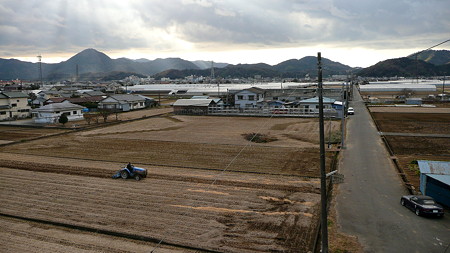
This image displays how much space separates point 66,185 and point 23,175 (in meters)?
3.32

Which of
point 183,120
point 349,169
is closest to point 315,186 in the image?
point 349,169

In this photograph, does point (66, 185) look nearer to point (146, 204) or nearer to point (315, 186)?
point (146, 204)

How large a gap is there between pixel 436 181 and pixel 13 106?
43.3 meters

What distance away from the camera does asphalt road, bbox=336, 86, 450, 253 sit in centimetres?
851

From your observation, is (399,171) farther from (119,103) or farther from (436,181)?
(119,103)

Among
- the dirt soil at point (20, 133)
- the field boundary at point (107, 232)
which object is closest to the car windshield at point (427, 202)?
the field boundary at point (107, 232)

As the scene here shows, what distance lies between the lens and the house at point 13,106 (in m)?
37.2

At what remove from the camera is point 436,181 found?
11164 millimetres

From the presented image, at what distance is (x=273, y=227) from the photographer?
9562mm

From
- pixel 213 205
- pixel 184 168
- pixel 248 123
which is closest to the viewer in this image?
pixel 213 205

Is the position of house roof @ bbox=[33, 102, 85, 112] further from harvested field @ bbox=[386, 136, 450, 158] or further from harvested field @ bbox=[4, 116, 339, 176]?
harvested field @ bbox=[386, 136, 450, 158]

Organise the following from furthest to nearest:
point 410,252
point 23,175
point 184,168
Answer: point 184,168 < point 23,175 < point 410,252

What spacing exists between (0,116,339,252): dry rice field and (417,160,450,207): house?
3.96 m

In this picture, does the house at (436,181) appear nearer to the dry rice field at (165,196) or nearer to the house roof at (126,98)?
the dry rice field at (165,196)
